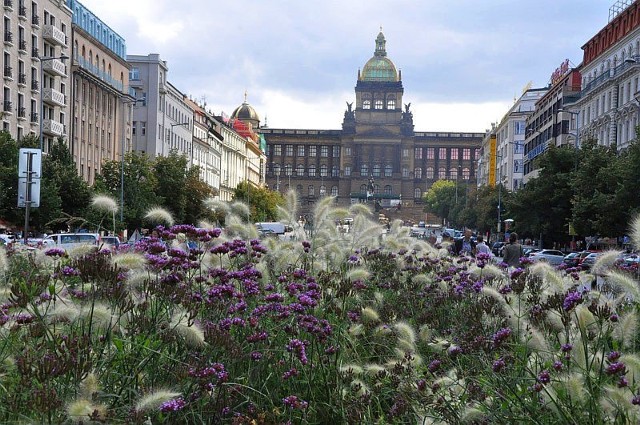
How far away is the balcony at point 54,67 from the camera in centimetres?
6756

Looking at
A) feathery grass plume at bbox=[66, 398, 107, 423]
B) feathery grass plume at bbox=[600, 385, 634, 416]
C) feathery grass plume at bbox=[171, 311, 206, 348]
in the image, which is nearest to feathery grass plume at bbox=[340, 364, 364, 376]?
feathery grass plume at bbox=[171, 311, 206, 348]

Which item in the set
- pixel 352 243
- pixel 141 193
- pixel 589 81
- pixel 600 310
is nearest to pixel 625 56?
pixel 589 81

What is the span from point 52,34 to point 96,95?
13034 millimetres

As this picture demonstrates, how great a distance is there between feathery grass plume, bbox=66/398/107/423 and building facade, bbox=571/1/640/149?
207ft

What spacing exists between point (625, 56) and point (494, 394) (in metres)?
69.6

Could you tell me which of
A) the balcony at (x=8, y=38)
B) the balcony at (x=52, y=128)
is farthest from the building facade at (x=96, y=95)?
the balcony at (x=8, y=38)

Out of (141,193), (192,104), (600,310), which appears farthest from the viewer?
(192,104)

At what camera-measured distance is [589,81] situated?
275 ft

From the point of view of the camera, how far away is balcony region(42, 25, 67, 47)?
67.4 m

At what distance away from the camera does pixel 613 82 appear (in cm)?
7362

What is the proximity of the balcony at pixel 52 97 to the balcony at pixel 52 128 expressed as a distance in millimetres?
1333

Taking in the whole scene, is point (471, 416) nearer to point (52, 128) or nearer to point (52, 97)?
point (52, 128)

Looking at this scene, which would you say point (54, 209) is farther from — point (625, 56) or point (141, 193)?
point (625, 56)

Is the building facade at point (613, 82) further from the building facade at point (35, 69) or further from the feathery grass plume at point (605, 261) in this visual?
the feathery grass plume at point (605, 261)
